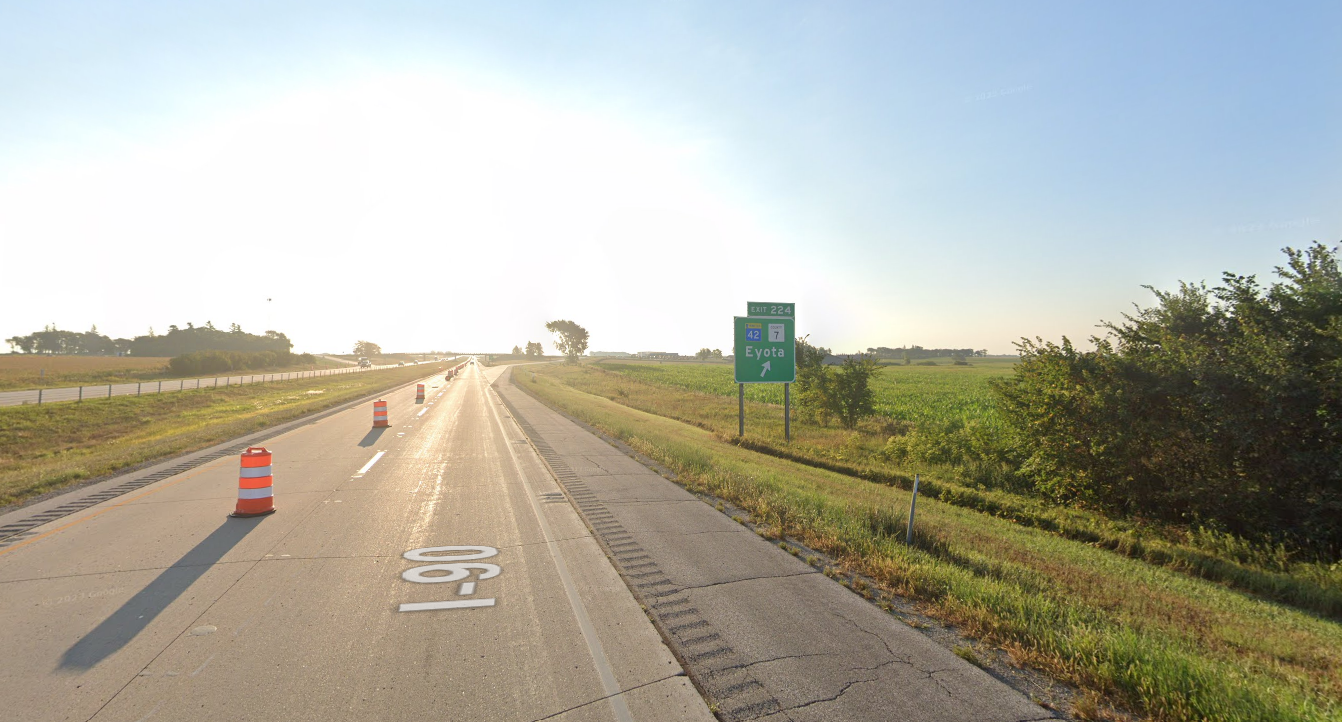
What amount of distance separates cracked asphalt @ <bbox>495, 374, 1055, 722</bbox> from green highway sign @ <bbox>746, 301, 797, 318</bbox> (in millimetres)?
13822

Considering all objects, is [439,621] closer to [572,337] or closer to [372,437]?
[372,437]

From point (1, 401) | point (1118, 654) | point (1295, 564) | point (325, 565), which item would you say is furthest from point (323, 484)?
point (1, 401)

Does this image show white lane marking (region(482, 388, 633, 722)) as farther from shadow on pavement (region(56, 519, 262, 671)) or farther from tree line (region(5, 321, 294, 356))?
tree line (region(5, 321, 294, 356))

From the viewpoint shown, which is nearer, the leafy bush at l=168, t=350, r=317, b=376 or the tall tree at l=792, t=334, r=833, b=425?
the tall tree at l=792, t=334, r=833, b=425

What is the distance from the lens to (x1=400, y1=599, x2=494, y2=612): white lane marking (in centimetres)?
557

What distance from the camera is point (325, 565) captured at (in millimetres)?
6773

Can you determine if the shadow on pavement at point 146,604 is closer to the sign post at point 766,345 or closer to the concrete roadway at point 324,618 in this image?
the concrete roadway at point 324,618

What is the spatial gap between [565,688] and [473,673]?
2.35ft

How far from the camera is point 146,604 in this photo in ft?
18.1

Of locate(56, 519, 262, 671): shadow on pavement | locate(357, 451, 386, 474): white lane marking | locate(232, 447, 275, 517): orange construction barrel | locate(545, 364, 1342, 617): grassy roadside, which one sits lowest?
locate(545, 364, 1342, 617): grassy roadside

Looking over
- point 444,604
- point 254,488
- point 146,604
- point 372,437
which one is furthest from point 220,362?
point 444,604

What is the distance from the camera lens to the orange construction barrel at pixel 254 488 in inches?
352

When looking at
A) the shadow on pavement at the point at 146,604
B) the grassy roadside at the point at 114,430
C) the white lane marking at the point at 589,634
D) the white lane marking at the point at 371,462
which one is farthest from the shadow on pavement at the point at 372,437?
the white lane marking at the point at 589,634

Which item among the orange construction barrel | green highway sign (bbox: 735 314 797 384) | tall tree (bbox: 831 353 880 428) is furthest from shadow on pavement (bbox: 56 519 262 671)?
tall tree (bbox: 831 353 880 428)
